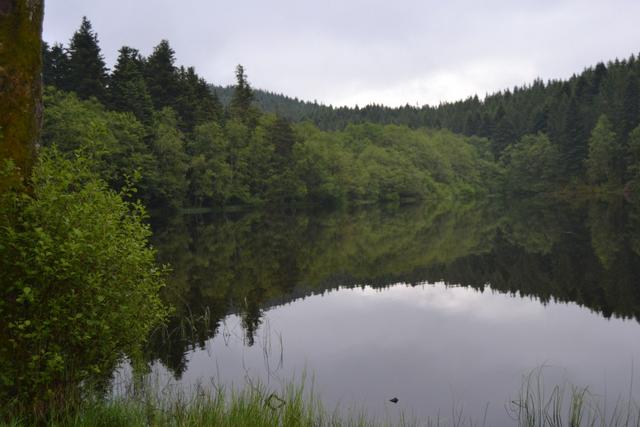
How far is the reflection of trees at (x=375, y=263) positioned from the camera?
17.9 m

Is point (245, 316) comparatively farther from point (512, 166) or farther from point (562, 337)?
point (512, 166)

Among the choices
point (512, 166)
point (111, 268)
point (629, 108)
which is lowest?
point (111, 268)

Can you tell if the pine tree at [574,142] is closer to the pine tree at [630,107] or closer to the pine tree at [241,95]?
the pine tree at [630,107]

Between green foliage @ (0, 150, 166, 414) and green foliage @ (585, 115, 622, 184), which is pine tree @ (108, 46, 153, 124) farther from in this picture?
green foliage @ (585, 115, 622, 184)

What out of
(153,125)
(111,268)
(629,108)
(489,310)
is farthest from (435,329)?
(629,108)

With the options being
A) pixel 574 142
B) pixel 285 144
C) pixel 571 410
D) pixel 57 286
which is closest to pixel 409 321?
pixel 571 410

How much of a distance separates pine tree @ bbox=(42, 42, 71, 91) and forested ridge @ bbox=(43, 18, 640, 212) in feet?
0.50

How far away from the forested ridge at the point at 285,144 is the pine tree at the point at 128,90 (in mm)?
128

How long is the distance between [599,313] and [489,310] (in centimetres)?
341

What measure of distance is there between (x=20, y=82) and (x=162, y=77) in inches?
2564

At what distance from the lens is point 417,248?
34.5 m

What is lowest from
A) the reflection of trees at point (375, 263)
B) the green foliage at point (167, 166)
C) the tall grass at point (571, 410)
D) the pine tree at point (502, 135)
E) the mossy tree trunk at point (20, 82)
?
the tall grass at point (571, 410)

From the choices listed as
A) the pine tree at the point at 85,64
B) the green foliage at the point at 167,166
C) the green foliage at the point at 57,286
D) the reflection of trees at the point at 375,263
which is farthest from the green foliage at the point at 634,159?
the green foliage at the point at 57,286

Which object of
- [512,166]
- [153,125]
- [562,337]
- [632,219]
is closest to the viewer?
[562,337]
